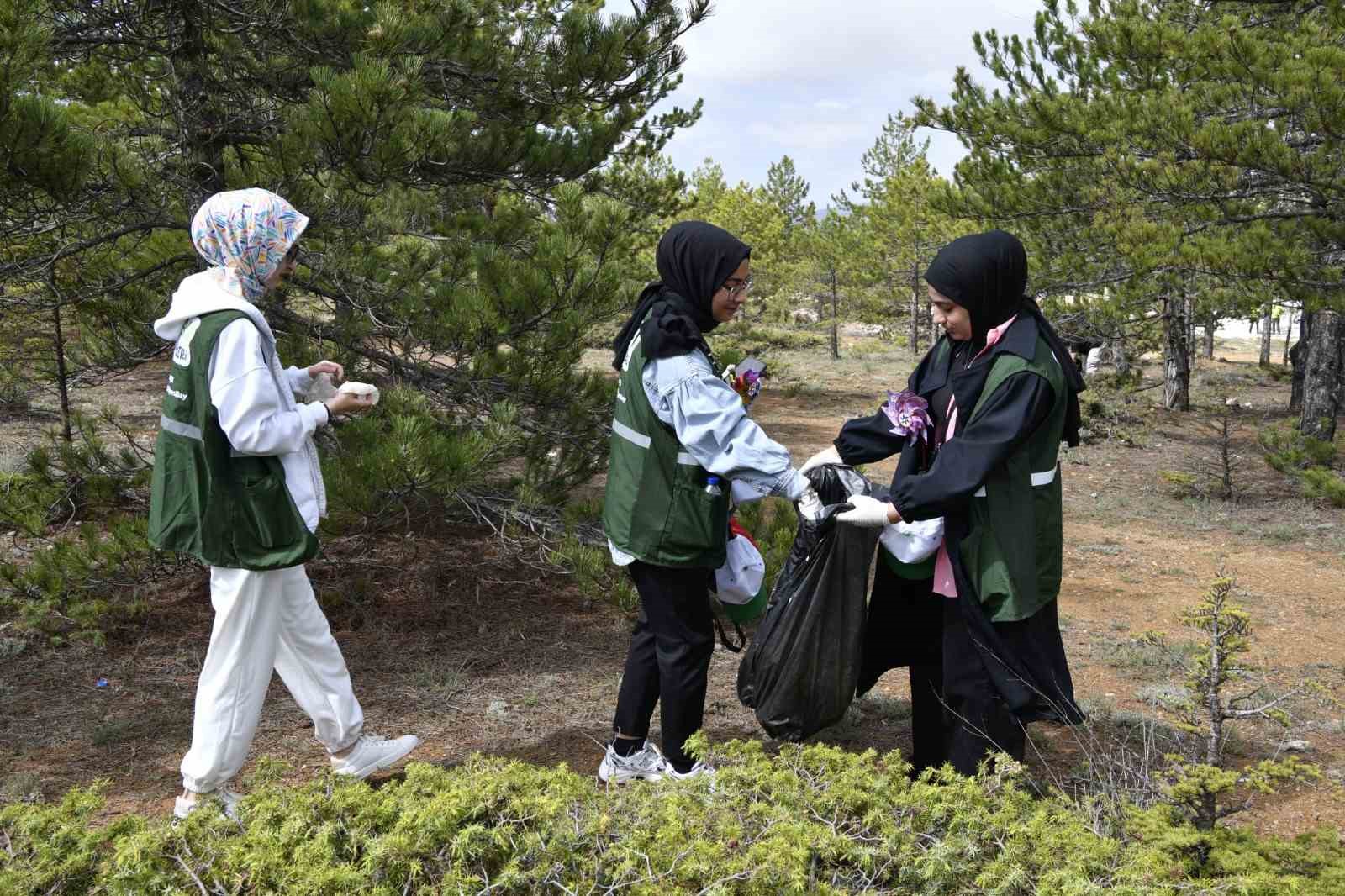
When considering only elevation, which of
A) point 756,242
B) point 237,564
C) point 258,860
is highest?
point 756,242

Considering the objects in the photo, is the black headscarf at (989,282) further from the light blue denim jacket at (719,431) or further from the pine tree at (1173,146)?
the pine tree at (1173,146)

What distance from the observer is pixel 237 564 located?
9.30ft

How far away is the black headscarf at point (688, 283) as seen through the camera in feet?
9.55

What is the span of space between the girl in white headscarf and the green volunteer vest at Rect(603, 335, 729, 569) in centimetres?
80

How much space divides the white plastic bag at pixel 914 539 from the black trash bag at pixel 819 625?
6 centimetres

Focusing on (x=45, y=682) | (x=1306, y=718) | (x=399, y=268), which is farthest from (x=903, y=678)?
(x=45, y=682)

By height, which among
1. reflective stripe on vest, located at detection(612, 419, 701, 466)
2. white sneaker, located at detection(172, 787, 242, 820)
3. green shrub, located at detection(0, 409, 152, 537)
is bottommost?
white sneaker, located at detection(172, 787, 242, 820)

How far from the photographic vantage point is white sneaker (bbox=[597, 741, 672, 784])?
334 centimetres

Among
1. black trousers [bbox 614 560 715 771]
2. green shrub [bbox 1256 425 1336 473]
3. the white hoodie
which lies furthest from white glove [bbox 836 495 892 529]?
green shrub [bbox 1256 425 1336 473]

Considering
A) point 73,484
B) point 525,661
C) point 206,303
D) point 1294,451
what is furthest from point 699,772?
point 1294,451

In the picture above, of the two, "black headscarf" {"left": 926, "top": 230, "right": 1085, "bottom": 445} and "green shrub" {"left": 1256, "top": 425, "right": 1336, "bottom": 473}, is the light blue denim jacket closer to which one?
"black headscarf" {"left": 926, "top": 230, "right": 1085, "bottom": 445}

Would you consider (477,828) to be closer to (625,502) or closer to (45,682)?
(625,502)

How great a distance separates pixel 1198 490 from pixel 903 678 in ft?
21.1

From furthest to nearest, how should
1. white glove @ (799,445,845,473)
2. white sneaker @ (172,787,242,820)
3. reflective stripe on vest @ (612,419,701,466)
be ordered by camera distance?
white glove @ (799,445,845,473)
reflective stripe on vest @ (612,419,701,466)
white sneaker @ (172,787,242,820)
